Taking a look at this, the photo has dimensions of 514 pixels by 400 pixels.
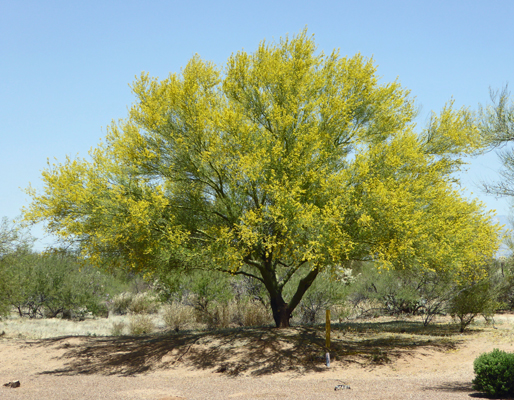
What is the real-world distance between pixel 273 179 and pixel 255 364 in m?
5.08

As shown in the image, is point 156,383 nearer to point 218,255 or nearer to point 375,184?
point 218,255

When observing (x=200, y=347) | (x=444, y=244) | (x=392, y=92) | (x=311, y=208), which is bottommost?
(x=200, y=347)

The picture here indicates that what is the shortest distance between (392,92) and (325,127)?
9.25 feet

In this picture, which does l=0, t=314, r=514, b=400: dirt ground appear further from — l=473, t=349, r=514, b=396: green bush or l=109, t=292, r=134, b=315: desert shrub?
l=109, t=292, r=134, b=315: desert shrub

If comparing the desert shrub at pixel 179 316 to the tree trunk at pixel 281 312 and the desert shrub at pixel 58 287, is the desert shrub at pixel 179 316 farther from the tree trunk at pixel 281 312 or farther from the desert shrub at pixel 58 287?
the tree trunk at pixel 281 312

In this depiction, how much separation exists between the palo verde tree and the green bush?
340 cm

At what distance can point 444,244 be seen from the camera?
12.6 meters

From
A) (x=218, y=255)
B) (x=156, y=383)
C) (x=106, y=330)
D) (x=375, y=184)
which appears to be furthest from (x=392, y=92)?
(x=106, y=330)

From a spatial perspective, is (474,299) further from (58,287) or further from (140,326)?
(58,287)

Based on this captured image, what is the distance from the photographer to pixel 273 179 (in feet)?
41.2

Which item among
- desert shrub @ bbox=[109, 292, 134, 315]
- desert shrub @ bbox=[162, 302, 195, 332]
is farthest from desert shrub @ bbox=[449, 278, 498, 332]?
desert shrub @ bbox=[109, 292, 134, 315]

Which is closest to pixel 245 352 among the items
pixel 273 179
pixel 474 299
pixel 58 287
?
pixel 273 179

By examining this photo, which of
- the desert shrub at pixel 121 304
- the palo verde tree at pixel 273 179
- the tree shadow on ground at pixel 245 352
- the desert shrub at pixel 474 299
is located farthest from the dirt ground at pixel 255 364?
the desert shrub at pixel 121 304

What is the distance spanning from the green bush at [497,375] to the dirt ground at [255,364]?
0.32m
